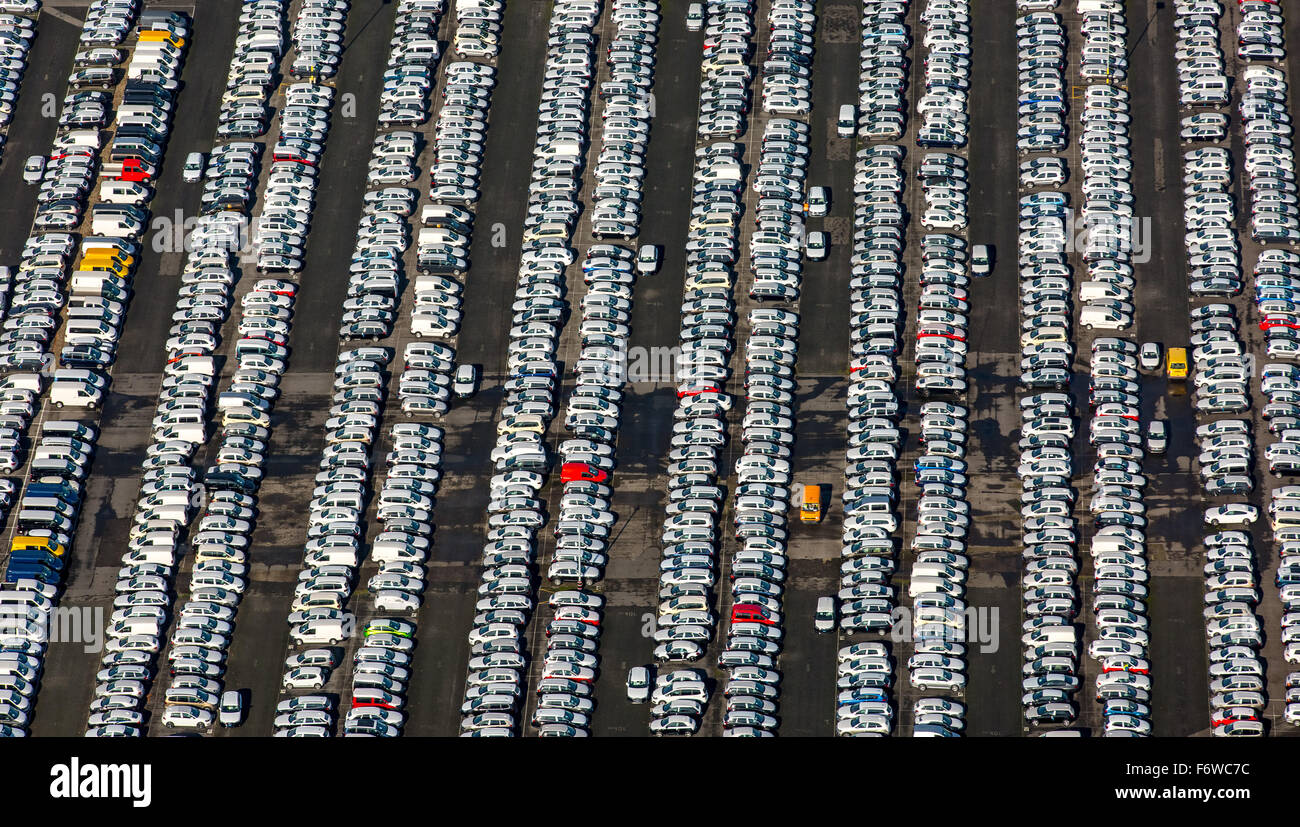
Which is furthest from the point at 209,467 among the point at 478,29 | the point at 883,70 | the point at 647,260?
the point at 883,70

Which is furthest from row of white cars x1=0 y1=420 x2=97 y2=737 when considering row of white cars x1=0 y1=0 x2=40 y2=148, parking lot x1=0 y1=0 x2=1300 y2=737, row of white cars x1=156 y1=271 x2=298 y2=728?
row of white cars x1=0 y1=0 x2=40 y2=148

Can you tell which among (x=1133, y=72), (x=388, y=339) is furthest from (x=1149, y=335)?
(x=388, y=339)

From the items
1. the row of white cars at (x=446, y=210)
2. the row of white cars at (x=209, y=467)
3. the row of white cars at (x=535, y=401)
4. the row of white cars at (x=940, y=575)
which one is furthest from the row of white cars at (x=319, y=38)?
the row of white cars at (x=940, y=575)

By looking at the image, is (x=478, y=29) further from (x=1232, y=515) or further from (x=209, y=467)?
(x=1232, y=515)

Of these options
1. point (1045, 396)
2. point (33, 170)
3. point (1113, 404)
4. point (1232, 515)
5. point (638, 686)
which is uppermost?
point (33, 170)

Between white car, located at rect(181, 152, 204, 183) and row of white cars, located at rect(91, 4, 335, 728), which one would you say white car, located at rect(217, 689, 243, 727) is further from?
white car, located at rect(181, 152, 204, 183)

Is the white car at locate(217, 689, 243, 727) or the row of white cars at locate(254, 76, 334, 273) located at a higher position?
the row of white cars at locate(254, 76, 334, 273)

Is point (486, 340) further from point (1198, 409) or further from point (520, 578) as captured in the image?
point (1198, 409)
